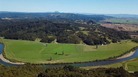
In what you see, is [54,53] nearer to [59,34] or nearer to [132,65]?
[132,65]

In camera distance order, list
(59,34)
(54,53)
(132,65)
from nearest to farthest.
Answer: (132,65) → (54,53) → (59,34)

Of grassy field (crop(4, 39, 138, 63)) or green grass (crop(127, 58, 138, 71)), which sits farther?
Result: grassy field (crop(4, 39, 138, 63))

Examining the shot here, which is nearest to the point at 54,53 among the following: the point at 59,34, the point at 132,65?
the point at 132,65

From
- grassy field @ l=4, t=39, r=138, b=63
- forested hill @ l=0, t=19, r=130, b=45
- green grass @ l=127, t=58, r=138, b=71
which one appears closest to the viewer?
green grass @ l=127, t=58, r=138, b=71

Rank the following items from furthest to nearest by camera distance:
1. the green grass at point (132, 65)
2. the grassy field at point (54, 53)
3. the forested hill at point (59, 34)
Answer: the forested hill at point (59, 34) < the grassy field at point (54, 53) < the green grass at point (132, 65)

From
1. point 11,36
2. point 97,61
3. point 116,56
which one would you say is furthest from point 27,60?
point 11,36

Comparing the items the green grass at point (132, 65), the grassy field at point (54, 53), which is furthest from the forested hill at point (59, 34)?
the green grass at point (132, 65)

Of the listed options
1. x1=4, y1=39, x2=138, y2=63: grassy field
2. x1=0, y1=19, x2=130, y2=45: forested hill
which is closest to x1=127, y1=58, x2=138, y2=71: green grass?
x1=4, y1=39, x2=138, y2=63: grassy field

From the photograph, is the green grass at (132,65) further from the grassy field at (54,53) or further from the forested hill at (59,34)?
the forested hill at (59,34)

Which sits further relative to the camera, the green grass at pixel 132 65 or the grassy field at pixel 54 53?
the grassy field at pixel 54 53

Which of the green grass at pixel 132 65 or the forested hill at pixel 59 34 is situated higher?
the green grass at pixel 132 65

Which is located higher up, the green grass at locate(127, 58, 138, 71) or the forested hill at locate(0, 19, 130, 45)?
the green grass at locate(127, 58, 138, 71)

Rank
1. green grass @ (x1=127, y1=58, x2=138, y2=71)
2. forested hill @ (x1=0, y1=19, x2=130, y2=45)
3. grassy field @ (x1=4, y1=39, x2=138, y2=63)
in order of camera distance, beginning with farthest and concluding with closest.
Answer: forested hill @ (x1=0, y1=19, x2=130, y2=45) → grassy field @ (x1=4, y1=39, x2=138, y2=63) → green grass @ (x1=127, y1=58, x2=138, y2=71)

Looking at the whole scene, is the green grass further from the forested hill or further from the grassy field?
the forested hill
